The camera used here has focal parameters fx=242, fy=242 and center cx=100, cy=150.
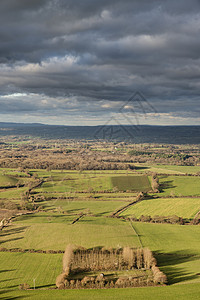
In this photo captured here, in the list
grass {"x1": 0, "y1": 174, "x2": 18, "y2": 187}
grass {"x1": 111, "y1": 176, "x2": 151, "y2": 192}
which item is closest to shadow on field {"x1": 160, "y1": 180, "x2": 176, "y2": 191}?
grass {"x1": 111, "y1": 176, "x2": 151, "y2": 192}

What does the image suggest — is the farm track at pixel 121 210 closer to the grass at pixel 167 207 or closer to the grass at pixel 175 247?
Result: the grass at pixel 167 207

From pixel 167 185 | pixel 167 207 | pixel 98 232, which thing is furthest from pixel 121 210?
pixel 167 185

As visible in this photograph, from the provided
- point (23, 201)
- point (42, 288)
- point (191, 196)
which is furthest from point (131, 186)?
point (42, 288)

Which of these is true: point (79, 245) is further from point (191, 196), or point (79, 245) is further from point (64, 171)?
point (64, 171)

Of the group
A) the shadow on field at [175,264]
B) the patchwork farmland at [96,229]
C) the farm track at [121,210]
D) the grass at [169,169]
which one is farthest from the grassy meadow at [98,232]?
the grass at [169,169]

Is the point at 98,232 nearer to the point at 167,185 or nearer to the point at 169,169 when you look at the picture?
the point at 167,185

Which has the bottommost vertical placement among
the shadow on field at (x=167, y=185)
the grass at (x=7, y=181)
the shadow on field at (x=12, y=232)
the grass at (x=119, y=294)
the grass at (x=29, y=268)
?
the grass at (x=29, y=268)

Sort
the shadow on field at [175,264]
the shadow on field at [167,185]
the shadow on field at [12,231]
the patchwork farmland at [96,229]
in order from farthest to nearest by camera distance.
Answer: the shadow on field at [167,185]
the shadow on field at [12,231]
the shadow on field at [175,264]
the patchwork farmland at [96,229]
